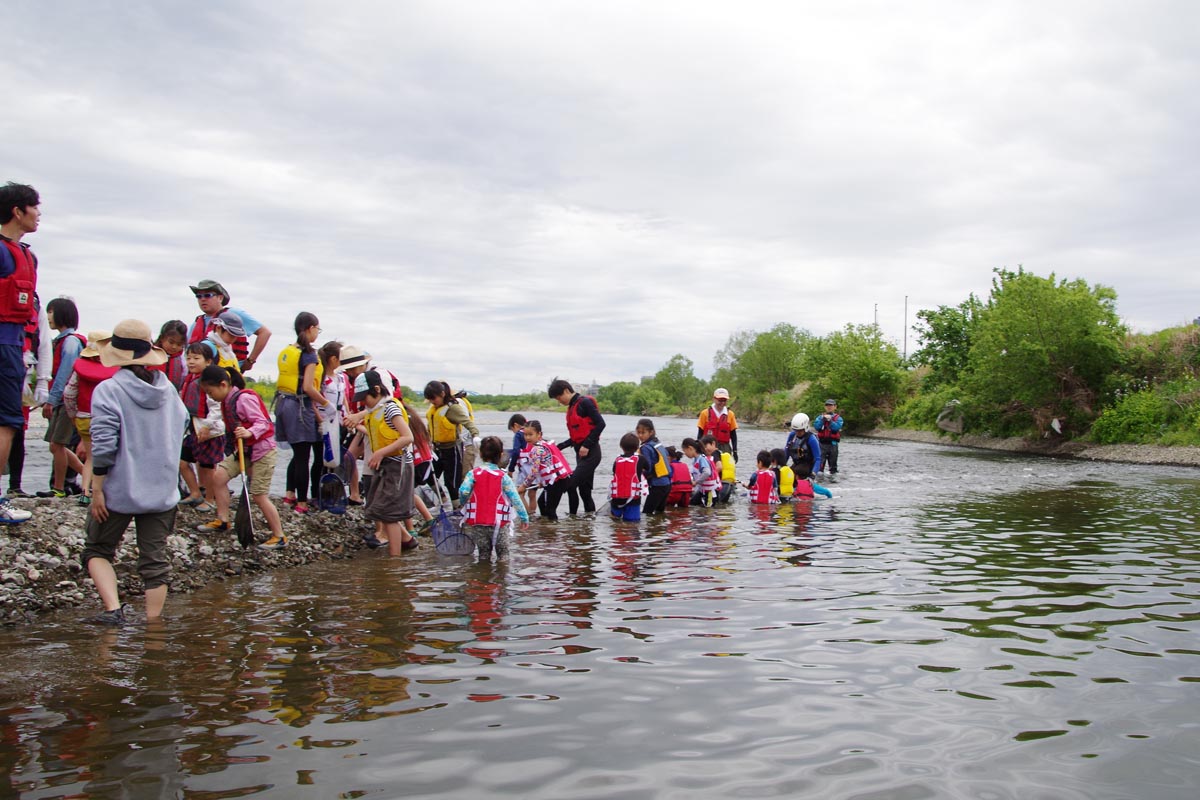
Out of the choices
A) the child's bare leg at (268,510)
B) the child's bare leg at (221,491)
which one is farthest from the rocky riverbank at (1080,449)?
the child's bare leg at (221,491)

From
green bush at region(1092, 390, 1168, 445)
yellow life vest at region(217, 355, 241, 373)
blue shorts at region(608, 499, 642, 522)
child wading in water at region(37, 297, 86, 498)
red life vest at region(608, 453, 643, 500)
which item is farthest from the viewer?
green bush at region(1092, 390, 1168, 445)

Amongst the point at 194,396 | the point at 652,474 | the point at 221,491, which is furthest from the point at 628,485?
the point at 194,396

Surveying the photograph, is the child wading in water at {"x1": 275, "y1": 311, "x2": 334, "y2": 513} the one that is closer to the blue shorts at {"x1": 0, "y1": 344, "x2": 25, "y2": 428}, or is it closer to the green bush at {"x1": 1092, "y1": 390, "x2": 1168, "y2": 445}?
the blue shorts at {"x1": 0, "y1": 344, "x2": 25, "y2": 428}

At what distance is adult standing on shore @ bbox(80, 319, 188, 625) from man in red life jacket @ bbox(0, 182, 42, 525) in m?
1.51

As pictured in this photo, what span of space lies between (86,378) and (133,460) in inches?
116

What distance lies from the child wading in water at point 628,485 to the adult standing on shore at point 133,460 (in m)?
7.36

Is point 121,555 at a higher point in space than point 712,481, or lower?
lower

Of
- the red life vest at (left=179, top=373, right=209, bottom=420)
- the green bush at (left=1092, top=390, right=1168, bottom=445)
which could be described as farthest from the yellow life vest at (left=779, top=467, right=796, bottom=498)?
the green bush at (left=1092, top=390, right=1168, bottom=445)

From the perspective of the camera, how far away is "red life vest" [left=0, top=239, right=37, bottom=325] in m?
6.31

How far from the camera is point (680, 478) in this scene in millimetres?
14117

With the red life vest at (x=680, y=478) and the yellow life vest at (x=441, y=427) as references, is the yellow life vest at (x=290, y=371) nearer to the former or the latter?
the yellow life vest at (x=441, y=427)

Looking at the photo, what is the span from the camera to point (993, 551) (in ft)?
31.4

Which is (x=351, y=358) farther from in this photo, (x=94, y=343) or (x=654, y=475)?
(x=654, y=475)

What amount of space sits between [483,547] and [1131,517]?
10.5 m
